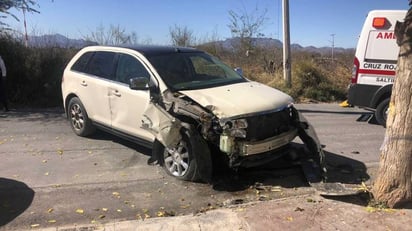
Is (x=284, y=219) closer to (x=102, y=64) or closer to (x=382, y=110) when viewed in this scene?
(x=102, y=64)

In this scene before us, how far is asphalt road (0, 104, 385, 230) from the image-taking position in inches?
196

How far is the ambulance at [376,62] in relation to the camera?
352 inches

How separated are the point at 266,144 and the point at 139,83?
1934mm

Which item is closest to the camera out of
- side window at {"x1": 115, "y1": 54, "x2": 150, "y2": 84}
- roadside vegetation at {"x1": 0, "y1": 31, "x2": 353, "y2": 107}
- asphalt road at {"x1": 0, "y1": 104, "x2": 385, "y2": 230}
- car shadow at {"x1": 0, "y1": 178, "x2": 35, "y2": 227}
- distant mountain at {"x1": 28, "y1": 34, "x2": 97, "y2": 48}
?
car shadow at {"x1": 0, "y1": 178, "x2": 35, "y2": 227}

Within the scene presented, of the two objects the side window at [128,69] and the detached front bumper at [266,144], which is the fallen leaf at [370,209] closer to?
the detached front bumper at [266,144]

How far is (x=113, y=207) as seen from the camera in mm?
5086

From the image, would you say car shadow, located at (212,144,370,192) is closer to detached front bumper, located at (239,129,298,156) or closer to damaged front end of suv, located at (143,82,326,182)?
damaged front end of suv, located at (143,82,326,182)

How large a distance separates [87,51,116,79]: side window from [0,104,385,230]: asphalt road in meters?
1.27

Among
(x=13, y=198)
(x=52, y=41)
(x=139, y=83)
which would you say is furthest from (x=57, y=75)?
(x=13, y=198)

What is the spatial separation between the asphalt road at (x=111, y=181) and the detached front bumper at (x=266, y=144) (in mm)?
522

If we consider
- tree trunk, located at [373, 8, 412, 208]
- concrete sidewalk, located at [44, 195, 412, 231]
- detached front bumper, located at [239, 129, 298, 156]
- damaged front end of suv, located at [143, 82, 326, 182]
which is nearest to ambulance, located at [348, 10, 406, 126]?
damaged front end of suv, located at [143, 82, 326, 182]

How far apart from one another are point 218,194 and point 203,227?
1.07m

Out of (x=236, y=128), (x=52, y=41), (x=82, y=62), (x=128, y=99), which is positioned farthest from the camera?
(x=52, y=41)

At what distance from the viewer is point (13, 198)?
211 inches
